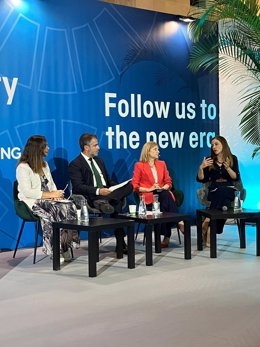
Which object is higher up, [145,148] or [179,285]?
[145,148]

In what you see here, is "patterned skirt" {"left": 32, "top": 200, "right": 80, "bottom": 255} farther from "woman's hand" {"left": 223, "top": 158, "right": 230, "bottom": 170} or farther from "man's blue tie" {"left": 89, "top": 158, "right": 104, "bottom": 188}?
"woman's hand" {"left": 223, "top": 158, "right": 230, "bottom": 170}

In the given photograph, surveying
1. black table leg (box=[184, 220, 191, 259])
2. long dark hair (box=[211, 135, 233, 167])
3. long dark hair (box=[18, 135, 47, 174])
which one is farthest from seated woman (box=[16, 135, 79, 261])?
long dark hair (box=[211, 135, 233, 167])

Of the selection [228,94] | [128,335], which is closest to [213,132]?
[228,94]

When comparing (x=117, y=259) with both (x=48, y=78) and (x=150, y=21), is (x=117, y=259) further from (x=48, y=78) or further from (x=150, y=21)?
(x=150, y=21)

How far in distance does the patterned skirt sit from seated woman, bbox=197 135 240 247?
1.80 metres

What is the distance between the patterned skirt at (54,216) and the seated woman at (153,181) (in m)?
1.20

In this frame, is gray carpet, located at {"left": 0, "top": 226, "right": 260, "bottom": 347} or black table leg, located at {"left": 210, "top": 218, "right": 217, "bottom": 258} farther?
black table leg, located at {"left": 210, "top": 218, "right": 217, "bottom": 258}

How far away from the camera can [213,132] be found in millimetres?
9164

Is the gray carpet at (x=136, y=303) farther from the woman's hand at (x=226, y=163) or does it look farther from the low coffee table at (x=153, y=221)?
the woman's hand at (x=226, y=163)

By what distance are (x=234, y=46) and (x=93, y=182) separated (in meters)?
2.73

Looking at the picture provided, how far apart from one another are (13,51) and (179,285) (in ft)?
11.5

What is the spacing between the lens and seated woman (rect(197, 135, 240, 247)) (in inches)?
279

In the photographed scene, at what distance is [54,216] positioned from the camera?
5914 millimetres

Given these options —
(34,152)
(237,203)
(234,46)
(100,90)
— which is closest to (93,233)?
(34,152)
